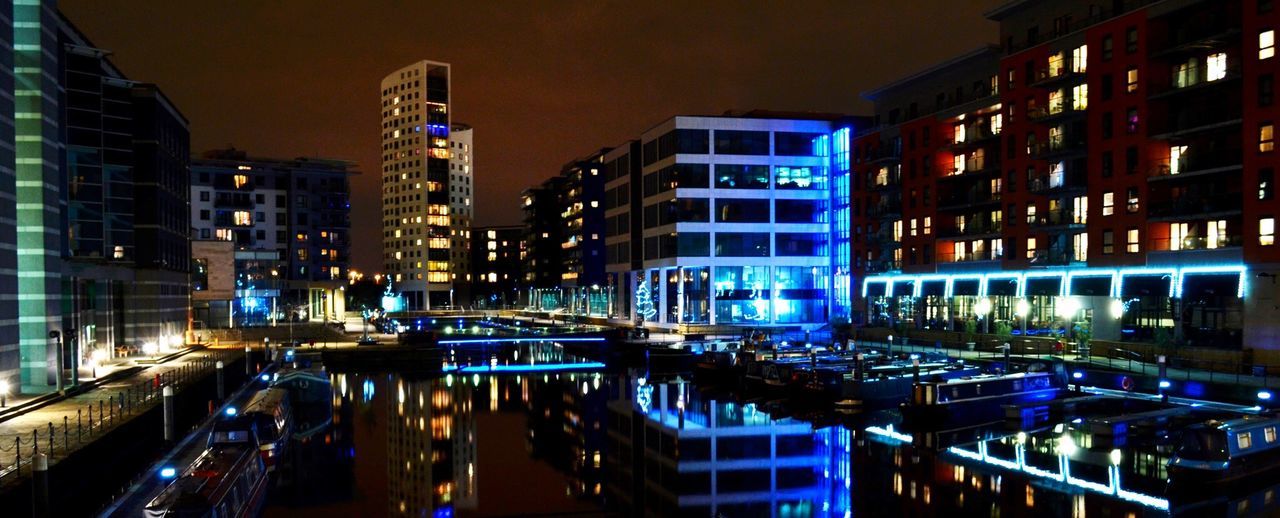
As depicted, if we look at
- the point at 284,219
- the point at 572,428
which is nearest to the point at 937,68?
the point at 572,428

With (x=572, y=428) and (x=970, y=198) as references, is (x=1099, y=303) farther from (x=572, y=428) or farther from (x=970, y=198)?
(x=572, y=428)

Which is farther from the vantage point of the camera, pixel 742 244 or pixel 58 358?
pixel 742 244

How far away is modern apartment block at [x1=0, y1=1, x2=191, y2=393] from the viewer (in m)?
41.9

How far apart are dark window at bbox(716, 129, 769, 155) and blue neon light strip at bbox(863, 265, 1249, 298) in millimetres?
20618

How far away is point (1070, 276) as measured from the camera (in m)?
66.9

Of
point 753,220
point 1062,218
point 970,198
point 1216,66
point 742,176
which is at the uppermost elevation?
point 1216,66

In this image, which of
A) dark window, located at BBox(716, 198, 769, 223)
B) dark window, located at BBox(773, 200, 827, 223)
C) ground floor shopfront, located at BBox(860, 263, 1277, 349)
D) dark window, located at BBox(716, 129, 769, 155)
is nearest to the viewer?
ground floor shopfront, located at BBox(860, 263, 1277, 349)

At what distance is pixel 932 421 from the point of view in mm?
44406

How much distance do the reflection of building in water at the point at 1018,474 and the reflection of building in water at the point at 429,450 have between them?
14.6 metres

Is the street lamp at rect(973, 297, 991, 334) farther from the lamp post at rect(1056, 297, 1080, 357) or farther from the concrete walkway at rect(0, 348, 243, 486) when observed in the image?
the concrete walkway at rect(0, 348, 243, 486)

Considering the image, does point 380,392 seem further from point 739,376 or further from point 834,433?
point 834,433

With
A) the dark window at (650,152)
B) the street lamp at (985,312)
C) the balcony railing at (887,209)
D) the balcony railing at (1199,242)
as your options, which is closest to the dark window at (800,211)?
the balcony railing at (887,209)

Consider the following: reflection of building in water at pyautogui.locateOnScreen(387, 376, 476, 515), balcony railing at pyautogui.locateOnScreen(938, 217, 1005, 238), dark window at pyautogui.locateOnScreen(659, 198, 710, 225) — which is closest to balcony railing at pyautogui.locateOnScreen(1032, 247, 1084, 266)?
balcony railing at pyautogui.locateOnScreen(938, 217, 1005, 238)

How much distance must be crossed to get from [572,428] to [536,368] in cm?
2920
